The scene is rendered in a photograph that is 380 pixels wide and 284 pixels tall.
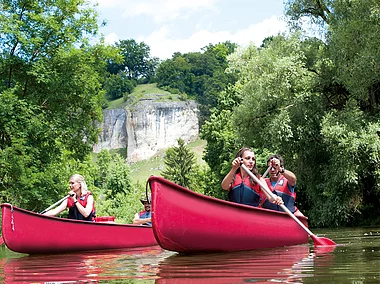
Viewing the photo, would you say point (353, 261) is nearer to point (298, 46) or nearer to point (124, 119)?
point (298, 46)

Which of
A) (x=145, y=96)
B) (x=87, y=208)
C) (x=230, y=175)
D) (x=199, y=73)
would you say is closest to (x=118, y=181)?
(x=145, y=96)

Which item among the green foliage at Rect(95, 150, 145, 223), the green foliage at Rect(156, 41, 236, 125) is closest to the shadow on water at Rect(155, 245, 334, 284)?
the green foliage at Rect(95, 150, 145, 223)

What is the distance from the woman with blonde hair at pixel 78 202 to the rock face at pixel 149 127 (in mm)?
112514

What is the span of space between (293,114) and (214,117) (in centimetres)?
1760

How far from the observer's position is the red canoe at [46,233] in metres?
9.20

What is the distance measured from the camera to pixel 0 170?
59.4 ft

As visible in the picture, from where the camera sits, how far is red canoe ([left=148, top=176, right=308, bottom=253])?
21.0 ft

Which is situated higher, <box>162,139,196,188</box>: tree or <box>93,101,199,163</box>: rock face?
<box>93,101,199,163</box>: rock face

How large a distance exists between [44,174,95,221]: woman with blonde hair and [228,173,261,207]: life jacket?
2494mm

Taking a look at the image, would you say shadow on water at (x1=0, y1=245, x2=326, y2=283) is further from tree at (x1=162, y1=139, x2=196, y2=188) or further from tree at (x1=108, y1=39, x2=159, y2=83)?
tree at (x1=108, y1=39, x2=159, y2=83)

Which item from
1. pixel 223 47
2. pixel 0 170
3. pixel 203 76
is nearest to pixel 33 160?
pixel 0 170

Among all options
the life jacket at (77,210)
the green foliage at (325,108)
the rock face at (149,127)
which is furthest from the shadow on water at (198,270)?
the rock face at (149,127)

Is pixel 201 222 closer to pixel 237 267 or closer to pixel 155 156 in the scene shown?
pixel 237 267

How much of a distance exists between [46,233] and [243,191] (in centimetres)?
323
